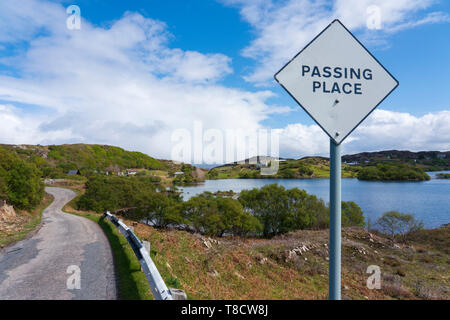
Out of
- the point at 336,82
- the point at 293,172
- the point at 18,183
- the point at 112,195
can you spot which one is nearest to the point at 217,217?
the point at 112,195

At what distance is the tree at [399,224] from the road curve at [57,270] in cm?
4310

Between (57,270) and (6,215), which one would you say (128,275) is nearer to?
(57,270)

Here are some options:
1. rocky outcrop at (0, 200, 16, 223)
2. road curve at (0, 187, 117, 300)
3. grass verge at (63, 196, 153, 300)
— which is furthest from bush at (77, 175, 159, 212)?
grass verge at (63, 196, 153, 300)

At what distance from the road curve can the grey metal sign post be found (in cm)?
→ 538

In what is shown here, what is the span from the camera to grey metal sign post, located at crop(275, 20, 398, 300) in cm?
189

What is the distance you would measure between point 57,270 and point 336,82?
8.19 metres

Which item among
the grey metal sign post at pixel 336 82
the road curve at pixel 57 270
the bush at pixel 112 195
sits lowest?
the bush at pixel 112 195

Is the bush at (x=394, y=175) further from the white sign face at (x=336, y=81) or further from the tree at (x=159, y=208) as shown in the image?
the white sign face at (x=336, y=81)

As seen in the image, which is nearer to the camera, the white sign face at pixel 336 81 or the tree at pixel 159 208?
the white sign face at pixel 336 81

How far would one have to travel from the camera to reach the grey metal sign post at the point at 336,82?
6.21 ft

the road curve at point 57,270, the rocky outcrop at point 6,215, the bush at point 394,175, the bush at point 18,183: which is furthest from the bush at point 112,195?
the bush at point 394,175
